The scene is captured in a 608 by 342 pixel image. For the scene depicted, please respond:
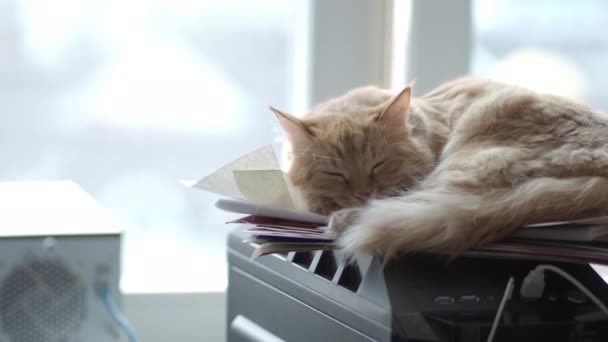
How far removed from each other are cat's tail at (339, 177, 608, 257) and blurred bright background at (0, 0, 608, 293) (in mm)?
723

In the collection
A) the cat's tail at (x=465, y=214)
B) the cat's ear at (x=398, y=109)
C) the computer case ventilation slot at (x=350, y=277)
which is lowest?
the computer case ventilation slot at (x=350, y=277)

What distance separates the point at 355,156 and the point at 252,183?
0.23 m

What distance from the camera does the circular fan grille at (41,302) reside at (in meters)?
0.80

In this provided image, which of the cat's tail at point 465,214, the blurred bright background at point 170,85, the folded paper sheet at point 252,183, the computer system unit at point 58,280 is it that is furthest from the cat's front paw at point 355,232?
the blurred bright background at point 170,85

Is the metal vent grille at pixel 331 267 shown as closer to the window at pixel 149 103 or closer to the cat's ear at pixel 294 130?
the cat's ear at pixel 294 130

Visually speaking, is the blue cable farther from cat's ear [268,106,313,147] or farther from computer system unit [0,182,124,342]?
cat's ear [268,106,313,147]

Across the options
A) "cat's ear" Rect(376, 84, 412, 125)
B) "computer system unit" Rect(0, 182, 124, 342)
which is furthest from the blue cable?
"cat's ear" Rect(376, 84, 412, 125)

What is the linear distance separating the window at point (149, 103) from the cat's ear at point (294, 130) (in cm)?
38

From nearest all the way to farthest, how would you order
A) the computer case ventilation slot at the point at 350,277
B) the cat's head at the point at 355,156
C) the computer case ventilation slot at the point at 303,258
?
1. the computer case ventilation slot at the point at 350,277
2. the computer case ventilation slot at the point at 303,258
3. the cat's head at the point at 355,156

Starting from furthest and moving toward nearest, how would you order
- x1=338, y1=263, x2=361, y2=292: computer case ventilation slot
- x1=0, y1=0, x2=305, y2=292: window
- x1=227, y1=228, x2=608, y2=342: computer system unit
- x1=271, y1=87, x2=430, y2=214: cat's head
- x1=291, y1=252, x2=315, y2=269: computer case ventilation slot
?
x1=0, y1=0, x2=305, y2=292: window, x1=271, y1=87, x2=430, y2=214: cat's head, x1=291, y1=252, x2=315, y2=269: computer case ventilation slot, x1=338, y1=263, x2=361, y2=292: computer case ventilation slot, x1=227, y1=228, x2=608, y2=342: computer system unit

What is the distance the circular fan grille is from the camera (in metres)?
0.80

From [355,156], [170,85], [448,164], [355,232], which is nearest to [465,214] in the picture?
[355,232]

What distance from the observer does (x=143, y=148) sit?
157cm

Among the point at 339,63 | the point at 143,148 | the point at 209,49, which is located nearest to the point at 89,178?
the point at 143,148
